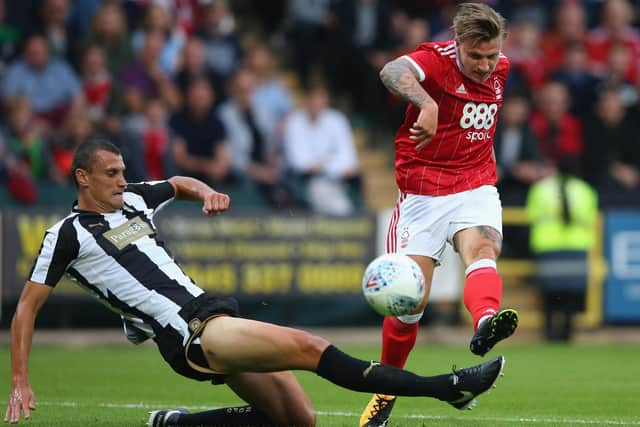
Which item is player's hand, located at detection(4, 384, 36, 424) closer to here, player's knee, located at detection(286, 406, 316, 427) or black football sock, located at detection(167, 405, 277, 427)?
black football sock, located at detection(167, 405, 277, 427)

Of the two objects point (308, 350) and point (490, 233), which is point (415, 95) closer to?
point (490, 233)

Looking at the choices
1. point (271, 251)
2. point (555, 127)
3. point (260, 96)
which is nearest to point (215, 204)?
point (271, 251)

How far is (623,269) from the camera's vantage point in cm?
1552

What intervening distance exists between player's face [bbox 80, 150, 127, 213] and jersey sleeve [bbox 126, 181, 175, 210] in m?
0.30

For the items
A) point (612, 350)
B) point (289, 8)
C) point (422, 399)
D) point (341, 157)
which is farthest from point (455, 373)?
point (289, 8)

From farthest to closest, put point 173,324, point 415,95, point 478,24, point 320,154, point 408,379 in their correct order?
point 320,154 → point 478,24 → point 415,95 → point 173,324 → point 408,379

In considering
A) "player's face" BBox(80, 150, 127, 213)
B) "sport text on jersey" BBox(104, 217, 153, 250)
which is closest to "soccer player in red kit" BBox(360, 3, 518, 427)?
"sport text on jersey" BBox(104, 217, 153, 250)

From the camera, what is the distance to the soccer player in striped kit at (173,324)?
21.8 feet

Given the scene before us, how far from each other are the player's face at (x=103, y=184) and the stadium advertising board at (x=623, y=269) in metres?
9.47

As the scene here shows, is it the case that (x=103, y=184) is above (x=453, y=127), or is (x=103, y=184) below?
below

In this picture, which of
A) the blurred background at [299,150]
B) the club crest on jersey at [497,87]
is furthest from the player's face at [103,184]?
the blurred background at [299,150]

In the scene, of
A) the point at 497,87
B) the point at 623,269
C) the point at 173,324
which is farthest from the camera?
the point at 623,269

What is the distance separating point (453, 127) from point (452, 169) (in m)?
0.26

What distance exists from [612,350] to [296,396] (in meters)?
7.60
